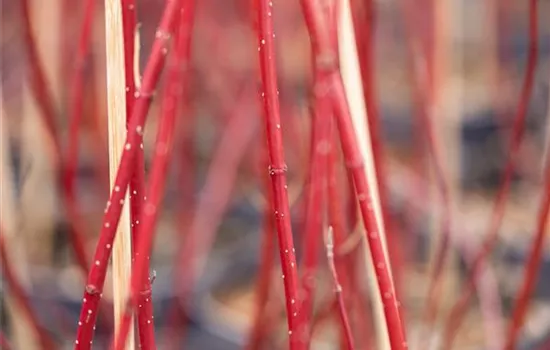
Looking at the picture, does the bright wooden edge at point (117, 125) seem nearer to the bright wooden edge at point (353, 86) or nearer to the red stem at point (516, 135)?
the bright wooden edge at point (353, 86)

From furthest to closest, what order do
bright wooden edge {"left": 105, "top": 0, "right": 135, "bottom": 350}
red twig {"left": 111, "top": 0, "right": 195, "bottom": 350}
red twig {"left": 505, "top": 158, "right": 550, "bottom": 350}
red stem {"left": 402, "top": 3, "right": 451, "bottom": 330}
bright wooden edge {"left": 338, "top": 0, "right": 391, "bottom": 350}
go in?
1. red stem {"left": 402, "top": 3, "right": 451, "bottom": 330}
2. red twig {"left": 505, "top": 158, "right": 550, "bottom": 350}
3. bright wooden edge {"left": 338, "top": 0, "right": 391, "bottom": 350}
4. bright wooden edge {"left": 105, "top": 0, "right": 135, "bottom": 350}
5. red twig {"left": 111, "top": 0, "right": 195, "bottom": 350}

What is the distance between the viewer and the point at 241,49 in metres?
1.69

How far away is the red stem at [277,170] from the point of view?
14.5 inches

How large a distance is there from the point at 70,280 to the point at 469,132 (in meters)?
1.13

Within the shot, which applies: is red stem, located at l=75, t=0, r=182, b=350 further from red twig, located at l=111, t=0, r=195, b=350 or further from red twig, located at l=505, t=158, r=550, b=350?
red twig, located at l=505, t=158, r=550, b=350

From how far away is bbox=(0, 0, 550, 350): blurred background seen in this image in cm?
143

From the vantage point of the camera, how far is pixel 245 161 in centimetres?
165

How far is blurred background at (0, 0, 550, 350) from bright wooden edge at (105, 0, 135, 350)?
2.58 feet

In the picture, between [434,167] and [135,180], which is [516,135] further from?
[135,180]

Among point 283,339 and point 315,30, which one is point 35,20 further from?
point 315,30

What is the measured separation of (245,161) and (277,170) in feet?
4.16

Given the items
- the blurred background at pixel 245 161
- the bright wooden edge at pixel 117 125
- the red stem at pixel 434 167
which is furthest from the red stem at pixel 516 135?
the bright wooden edge at pixel 117 125

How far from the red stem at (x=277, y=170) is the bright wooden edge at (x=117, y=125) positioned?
0.13 meters

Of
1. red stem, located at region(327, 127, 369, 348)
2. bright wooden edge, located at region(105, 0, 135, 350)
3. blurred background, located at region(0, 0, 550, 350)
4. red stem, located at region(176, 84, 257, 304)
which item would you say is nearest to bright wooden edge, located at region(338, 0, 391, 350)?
red stem, located at region(327, 127, 369, 348)
